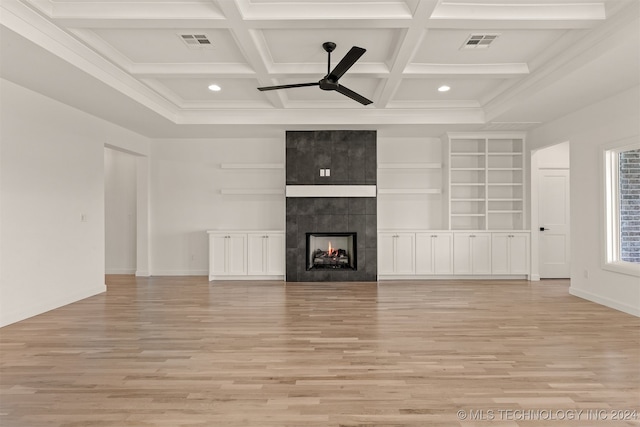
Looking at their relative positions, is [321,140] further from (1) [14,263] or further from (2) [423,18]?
(1) [14,263]

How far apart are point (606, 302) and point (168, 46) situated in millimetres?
6059

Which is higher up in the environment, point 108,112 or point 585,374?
point 108,112

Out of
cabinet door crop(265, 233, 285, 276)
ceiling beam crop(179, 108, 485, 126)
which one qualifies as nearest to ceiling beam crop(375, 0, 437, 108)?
ceiling beam crop(179, 108, 485, 126)

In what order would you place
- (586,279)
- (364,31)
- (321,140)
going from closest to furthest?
(364,31) < (586,279) < (321,140)

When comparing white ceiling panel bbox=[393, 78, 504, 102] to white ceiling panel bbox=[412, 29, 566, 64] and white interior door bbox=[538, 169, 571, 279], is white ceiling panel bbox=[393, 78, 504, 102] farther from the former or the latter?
white interior door bbox=[538, 169, 571, 279]

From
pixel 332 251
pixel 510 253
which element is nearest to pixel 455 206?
pixel 510 253

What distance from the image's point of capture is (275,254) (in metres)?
6.23

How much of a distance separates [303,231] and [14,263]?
154 inches

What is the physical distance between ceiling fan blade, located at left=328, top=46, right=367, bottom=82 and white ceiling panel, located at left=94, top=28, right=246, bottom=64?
109 centimetres

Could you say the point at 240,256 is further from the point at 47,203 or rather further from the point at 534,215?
the point at 534,215

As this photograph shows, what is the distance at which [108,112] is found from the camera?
5.01 m

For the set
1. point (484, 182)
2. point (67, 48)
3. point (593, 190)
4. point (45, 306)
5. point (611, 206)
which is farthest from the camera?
point (484, 182)

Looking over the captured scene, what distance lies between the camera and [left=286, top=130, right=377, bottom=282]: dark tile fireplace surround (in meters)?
6.20

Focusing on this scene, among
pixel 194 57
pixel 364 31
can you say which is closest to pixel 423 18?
pixel 364 31
